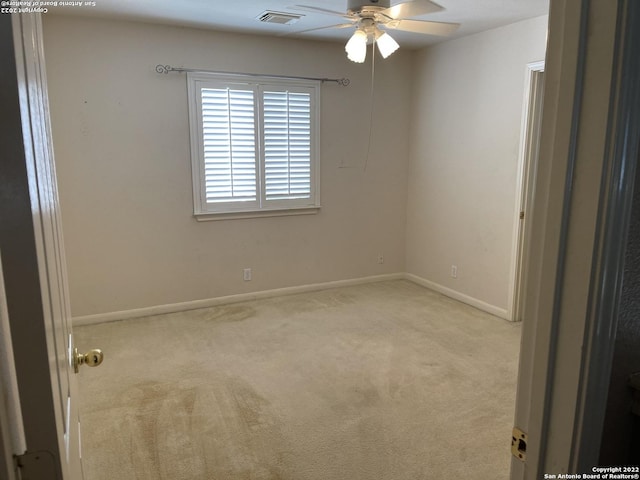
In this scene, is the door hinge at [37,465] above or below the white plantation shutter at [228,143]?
below

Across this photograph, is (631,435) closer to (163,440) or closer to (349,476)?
(349,476)

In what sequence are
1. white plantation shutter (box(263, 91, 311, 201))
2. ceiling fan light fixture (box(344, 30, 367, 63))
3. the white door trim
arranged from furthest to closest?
white plantation shutter (box(263, 91, 311, 201)) → ceiling fan light fixture (box(344, 30, 367, 63)) → the white door trim

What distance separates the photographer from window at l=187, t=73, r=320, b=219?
4062mm

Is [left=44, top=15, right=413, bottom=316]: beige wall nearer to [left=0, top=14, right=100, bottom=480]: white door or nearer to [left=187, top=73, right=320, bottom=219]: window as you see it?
[left=187, top=73, right=320, bottom=219]: window

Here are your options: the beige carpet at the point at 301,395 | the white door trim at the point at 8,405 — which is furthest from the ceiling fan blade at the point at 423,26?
the white door trim at the point at 8,405

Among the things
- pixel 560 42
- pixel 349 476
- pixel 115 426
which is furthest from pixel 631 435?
pixel 115 426

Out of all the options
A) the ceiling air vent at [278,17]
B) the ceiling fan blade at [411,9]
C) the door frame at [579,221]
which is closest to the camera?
the door frame at [579,221]

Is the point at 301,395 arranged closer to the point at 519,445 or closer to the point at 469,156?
the point at 519,445

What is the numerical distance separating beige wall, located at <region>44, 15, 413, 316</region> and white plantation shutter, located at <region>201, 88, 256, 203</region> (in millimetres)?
211

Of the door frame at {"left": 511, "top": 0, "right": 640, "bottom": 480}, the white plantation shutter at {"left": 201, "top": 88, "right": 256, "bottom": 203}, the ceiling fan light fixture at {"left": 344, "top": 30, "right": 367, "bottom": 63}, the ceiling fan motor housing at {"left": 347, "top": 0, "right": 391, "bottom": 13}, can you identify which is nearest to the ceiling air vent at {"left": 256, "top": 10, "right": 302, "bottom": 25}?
the white plantation shutter at {"left": 201, "top": 88, "right": 256, "bottom": 203}

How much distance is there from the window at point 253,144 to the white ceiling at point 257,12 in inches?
18.9

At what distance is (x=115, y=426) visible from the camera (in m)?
2.45

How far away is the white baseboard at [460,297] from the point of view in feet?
13.6

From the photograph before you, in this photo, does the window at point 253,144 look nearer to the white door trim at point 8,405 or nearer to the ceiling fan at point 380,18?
the ceiling fan at point 380,18
